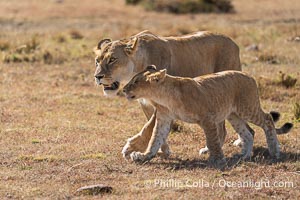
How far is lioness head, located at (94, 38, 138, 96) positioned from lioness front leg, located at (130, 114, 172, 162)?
0.77 m

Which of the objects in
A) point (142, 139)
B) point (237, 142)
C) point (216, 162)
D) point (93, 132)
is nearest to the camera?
point (216, 162)

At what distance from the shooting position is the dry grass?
8.28m

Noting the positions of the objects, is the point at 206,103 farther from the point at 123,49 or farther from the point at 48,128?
the point at 48,128

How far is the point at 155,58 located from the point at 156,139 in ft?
3.96

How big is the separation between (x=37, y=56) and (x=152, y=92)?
10.1m

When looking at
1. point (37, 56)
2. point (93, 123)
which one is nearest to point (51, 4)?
point (37, 56)

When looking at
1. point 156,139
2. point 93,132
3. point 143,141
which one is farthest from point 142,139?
point 93,132

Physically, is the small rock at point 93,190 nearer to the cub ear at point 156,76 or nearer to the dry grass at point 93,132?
the dry grass at point 93,132

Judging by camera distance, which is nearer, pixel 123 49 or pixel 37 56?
pixel 123 49

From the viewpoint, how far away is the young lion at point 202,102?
29.6 feet

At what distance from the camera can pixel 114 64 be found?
9.58 m

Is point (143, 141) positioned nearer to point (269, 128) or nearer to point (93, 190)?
point (269, 128)

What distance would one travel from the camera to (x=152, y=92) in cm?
909

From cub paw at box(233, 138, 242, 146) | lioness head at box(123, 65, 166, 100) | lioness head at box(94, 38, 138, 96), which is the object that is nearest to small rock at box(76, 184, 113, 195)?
lioness head at box(123, 65, 166, 100)
